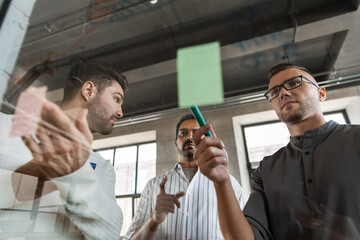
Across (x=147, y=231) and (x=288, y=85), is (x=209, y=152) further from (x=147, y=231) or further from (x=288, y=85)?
(x=288, y=85)

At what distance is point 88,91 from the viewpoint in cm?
24

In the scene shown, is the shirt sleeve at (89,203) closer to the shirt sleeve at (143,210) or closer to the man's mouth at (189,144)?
the shirt sleeve at (143,210)

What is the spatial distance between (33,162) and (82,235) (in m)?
0.10

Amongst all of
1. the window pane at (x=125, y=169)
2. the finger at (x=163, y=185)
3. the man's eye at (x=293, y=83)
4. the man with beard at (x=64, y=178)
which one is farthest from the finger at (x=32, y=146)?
the man's eye at (x=293, y=83)

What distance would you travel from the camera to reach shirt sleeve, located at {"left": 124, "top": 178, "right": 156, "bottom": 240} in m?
0.31

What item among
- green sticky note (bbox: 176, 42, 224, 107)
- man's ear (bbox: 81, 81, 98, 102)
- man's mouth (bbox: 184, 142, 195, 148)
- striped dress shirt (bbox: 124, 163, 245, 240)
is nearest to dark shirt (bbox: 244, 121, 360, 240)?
striped dress shirt (bbox: 124, 163, 245, 240)

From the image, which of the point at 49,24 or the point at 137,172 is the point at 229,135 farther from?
the point at 49,24

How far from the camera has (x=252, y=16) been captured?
109 cm

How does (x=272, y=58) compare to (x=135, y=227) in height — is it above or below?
above

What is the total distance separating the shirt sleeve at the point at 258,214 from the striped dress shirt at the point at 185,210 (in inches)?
3.7

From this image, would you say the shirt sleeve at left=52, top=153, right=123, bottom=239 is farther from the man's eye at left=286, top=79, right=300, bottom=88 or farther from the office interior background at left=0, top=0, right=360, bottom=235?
the man's eye at left=286, top=79, right=300, bottom=88

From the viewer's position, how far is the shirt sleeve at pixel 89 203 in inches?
8.1

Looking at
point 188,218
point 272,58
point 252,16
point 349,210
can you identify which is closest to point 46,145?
point 188,218

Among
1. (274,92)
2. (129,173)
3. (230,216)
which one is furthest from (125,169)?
(274,92)
